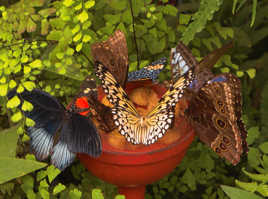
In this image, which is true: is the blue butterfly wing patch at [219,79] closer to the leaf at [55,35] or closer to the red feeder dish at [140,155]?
the red feeder dish at [140,155]

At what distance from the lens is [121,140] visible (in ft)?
2.40

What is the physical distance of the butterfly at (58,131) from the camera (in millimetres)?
678

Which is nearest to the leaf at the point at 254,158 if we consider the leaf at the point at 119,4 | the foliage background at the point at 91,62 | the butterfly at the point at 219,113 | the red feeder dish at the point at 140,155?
the foliage background at the point at 91,62

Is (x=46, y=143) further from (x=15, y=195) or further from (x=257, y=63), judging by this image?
(x=257, y=63)

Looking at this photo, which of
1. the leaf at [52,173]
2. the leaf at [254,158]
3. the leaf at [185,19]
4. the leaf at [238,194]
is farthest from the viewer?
the leaf at [185,19]

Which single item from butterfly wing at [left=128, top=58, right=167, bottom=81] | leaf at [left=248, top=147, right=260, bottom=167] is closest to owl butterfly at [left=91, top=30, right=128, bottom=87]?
butterfly wing at [left=128, top=58, right=167, bottom=81]

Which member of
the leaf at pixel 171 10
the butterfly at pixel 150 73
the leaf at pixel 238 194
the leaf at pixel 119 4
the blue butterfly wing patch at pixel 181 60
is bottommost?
the leaf at pixel 238 194

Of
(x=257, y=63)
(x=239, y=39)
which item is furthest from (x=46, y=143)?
(x=257, y=63)

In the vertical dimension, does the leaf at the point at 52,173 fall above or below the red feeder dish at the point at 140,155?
below

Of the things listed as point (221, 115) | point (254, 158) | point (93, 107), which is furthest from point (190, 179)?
point (93, 107)

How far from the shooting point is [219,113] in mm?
743

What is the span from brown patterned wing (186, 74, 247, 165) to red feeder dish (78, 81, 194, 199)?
1.4 inches

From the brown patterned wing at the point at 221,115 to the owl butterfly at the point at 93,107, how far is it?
0.18 m

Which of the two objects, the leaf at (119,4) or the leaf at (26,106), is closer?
the leaf at (26,106)
